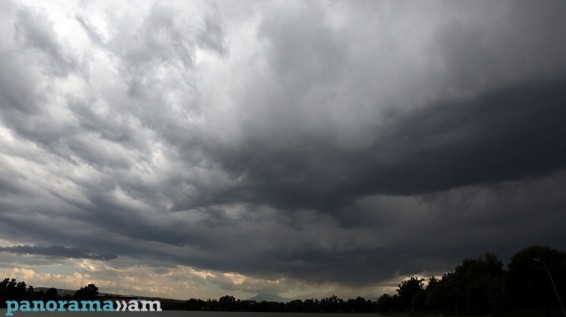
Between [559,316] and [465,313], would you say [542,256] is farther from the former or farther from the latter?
[465,313]

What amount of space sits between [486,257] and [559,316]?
197 ft

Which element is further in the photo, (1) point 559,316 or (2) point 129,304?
(1) point 559,316

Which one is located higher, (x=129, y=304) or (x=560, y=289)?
(x=560, y=289)

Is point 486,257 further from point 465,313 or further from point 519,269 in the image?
point 519,269

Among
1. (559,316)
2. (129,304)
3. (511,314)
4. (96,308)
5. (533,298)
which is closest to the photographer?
(129,304)

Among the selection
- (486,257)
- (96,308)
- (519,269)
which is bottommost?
→ (96,308)

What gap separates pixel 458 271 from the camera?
162625mm

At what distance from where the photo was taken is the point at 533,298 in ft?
308

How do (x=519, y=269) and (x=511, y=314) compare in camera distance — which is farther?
(x=511, y=314)

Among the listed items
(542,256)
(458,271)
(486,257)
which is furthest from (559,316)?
(458,271)

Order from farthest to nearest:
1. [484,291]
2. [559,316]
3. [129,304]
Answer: [484,291]
[559,316]
[129,304]

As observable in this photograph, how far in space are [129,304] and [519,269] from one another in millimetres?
87700

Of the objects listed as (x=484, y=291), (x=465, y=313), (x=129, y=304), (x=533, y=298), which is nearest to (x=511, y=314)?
(x=533, y=298)

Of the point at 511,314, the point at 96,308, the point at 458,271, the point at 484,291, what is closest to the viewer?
the point at 96,308
